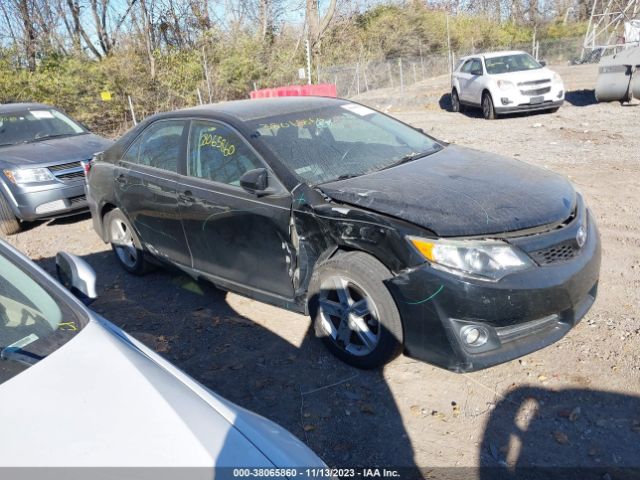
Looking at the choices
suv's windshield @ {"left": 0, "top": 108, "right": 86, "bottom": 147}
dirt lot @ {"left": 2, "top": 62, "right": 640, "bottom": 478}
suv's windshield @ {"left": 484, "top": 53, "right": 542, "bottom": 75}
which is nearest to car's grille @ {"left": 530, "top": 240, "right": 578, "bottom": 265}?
dirt lot @ {"left": 2, "top": 62, "right": 640, "bottom": 478}

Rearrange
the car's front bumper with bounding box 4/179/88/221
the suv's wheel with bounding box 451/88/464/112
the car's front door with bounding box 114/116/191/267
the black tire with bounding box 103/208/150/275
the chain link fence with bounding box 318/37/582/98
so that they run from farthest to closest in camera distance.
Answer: the chain link fence with bounding box 318/37/582/98, the suv's wheel with bounding box 451/88/464/112, the car's front bumper with bounding box 4/179/88/221, the black tire with bounding box 103/208/150/275, the car's front door with bounding box 114/116/191/267

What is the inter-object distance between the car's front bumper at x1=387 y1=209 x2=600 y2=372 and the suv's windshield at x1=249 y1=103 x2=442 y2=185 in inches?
43.6

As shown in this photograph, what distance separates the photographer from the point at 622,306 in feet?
12.9

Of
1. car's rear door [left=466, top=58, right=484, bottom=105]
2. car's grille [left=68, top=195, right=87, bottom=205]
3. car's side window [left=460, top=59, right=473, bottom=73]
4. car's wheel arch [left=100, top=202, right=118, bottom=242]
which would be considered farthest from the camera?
car's side window [left=460, top=59, right=473, bottom=73]

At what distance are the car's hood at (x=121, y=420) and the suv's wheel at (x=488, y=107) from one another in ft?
44.7

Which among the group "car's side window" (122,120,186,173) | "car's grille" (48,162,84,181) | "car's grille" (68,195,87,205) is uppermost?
"car's side window" (122,120,186,173)

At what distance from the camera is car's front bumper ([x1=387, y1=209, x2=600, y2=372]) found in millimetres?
2895

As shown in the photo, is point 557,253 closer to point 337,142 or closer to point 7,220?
point 337,142

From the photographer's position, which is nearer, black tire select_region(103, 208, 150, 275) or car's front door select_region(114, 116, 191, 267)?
car's front door select_region(114, 116, 191, 267)

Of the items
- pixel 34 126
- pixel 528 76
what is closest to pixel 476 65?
pixel 528 76

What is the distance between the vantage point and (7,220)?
7422 mm

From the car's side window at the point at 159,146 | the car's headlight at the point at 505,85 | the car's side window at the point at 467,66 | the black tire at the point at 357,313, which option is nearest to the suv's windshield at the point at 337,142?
the black tire at the point at 357,313

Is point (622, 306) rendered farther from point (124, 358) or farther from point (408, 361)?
point (124, 358)

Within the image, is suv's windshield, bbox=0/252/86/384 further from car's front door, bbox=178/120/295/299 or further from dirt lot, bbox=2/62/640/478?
car's front door, bbox=178/120/295/299
